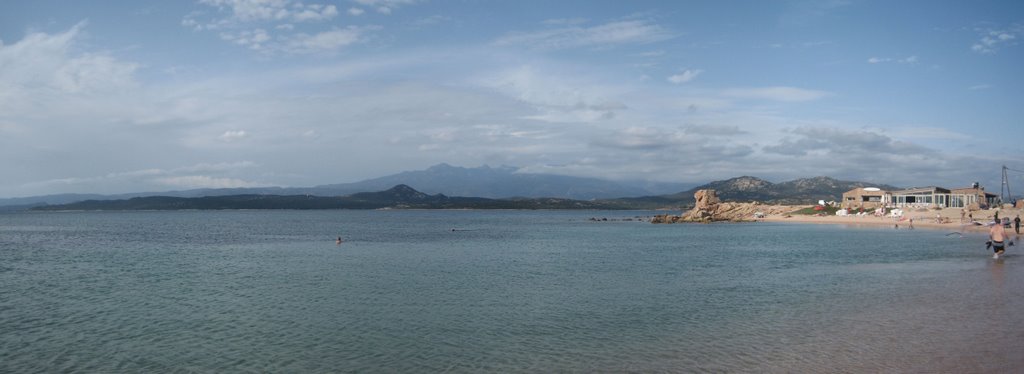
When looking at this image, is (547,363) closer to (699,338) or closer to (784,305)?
(699,338)

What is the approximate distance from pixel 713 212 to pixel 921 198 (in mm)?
35262

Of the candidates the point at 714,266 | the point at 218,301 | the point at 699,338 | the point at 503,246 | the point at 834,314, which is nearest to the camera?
the point at 699,338

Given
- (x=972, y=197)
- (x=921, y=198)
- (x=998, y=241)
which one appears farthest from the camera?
(x=921, y=198)

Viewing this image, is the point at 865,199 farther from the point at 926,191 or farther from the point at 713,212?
the point at 713,212

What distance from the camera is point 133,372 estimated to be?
14.6m

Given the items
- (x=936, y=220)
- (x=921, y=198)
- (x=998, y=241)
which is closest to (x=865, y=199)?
(x=921, y=198)

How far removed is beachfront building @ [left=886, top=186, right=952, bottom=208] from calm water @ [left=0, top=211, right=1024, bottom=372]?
253ft

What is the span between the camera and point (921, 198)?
110438 mm

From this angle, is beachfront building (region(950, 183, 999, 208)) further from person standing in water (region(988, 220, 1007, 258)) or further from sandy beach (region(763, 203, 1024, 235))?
person standing in water (region(988, 220, 1007, 258))

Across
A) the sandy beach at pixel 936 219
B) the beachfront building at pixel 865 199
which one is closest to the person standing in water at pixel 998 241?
the sandy beach at pixel 936 219

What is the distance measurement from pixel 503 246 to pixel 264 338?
4066 centimetres

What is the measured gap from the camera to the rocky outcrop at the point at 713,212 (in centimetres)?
12469

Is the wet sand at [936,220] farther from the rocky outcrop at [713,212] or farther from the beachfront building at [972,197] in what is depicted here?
the rocky outcrop at [713,212]

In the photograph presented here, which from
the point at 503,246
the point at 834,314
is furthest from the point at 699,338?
the point at 503,246
